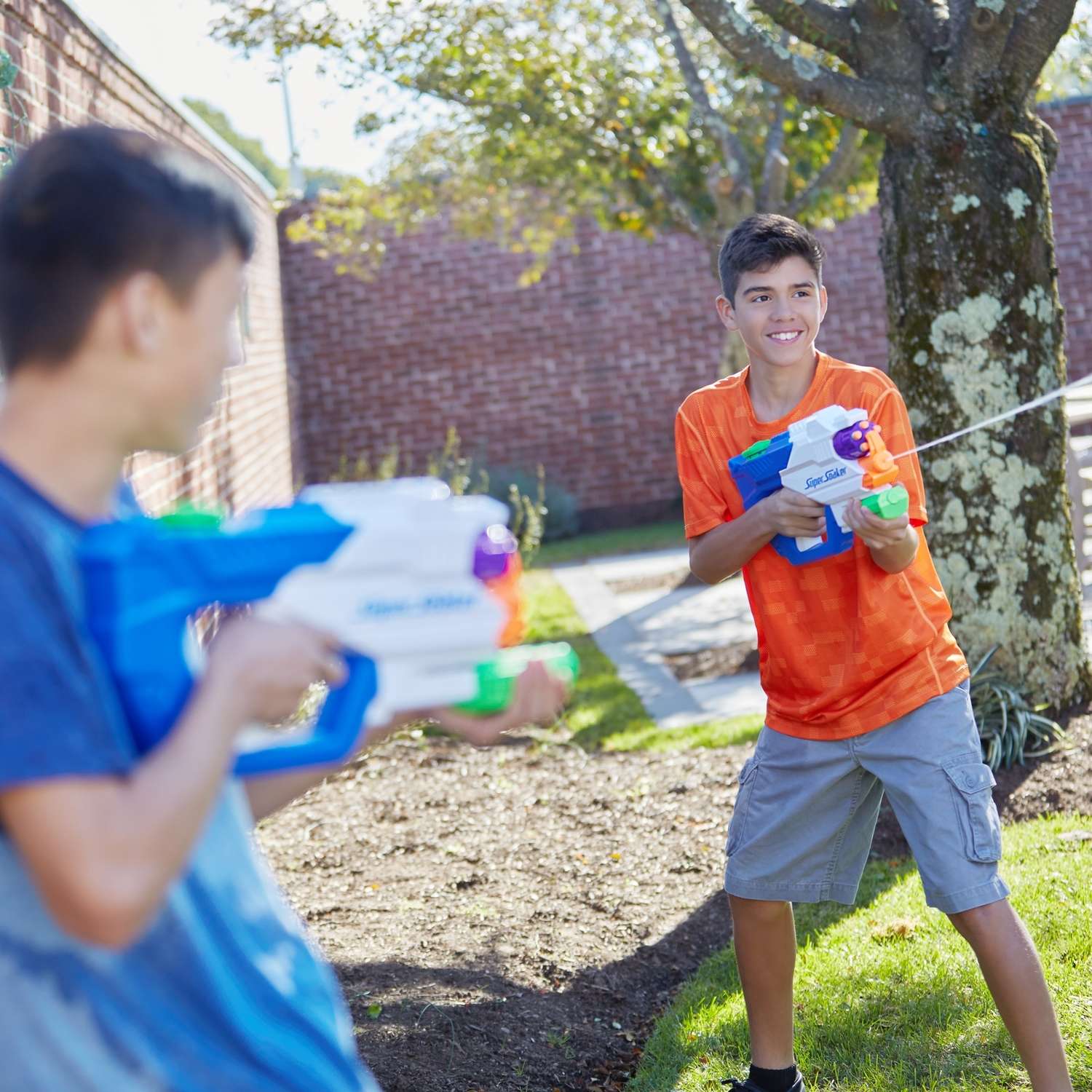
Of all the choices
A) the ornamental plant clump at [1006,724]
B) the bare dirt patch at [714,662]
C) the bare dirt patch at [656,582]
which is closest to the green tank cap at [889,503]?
the ornamental plant clump at [1006,724]

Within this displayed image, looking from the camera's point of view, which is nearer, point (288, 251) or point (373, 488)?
point (373, 488)

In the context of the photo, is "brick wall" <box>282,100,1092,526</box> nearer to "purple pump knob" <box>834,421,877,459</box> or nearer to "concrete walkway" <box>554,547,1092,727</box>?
"concrete walkway" <box>554,547,1092,727</box>

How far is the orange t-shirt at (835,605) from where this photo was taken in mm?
2652

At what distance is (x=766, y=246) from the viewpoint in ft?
9.44

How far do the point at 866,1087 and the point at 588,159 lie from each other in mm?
7354

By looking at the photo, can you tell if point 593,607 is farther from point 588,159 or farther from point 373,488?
point 373,488

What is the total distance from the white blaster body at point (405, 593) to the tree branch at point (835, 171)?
26.0 ft

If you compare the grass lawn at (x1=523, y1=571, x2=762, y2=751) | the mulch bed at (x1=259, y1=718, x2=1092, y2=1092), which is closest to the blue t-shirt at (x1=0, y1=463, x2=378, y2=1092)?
the mulch bed at (x1=259, y1=718, x2=1092, y2=1092)

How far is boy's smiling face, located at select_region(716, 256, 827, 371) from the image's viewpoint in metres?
2.82

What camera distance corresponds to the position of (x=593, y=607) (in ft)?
32.4

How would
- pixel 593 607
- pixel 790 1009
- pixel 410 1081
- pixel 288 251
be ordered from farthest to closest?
1. pixel 288 251
2. pixel 593 607
3. pixel 410 1081
4. pixel 790 1009

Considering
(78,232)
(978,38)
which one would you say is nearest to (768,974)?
(78,232)

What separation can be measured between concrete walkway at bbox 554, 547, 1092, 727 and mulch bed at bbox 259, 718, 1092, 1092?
0.90 m

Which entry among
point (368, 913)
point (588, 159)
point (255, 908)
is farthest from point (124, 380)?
point (588, 159)
